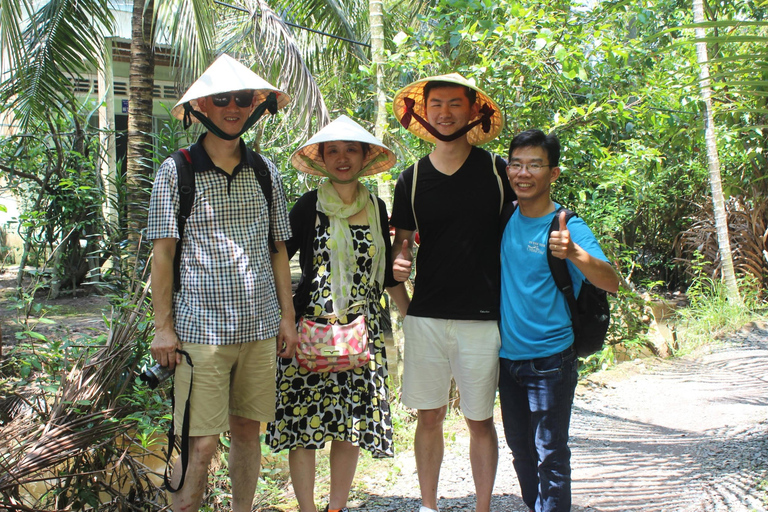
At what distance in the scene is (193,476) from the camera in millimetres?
2766

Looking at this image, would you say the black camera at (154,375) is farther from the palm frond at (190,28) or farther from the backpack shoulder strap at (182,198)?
the palm frond at (190,28)

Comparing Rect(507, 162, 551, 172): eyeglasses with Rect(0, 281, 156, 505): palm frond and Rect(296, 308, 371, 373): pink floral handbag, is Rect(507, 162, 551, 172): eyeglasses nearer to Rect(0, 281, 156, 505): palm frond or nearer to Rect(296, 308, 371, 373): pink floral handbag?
Rect(296, 308, 371, 373): pink floral handbag

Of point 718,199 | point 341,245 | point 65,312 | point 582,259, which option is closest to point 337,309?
point 341,245

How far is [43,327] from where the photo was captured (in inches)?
311

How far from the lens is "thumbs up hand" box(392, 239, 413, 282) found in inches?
122

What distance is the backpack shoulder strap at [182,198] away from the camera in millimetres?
2746

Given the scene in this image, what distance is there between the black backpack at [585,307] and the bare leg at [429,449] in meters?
0.80

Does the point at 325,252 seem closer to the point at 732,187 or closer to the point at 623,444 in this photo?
the point at 623,444

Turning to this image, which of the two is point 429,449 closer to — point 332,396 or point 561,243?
point 332,396

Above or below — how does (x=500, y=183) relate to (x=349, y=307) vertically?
above

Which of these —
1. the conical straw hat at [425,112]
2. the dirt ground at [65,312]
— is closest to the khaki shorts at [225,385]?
the conical straw hat at [425,112]

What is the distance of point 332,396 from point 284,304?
1.71 ft

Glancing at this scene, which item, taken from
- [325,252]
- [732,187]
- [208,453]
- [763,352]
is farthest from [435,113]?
[732,187]

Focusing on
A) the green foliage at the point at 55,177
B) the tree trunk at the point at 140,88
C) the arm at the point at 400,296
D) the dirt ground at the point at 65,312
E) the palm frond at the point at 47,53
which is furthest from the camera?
the dirt ground at the point at 65,312
